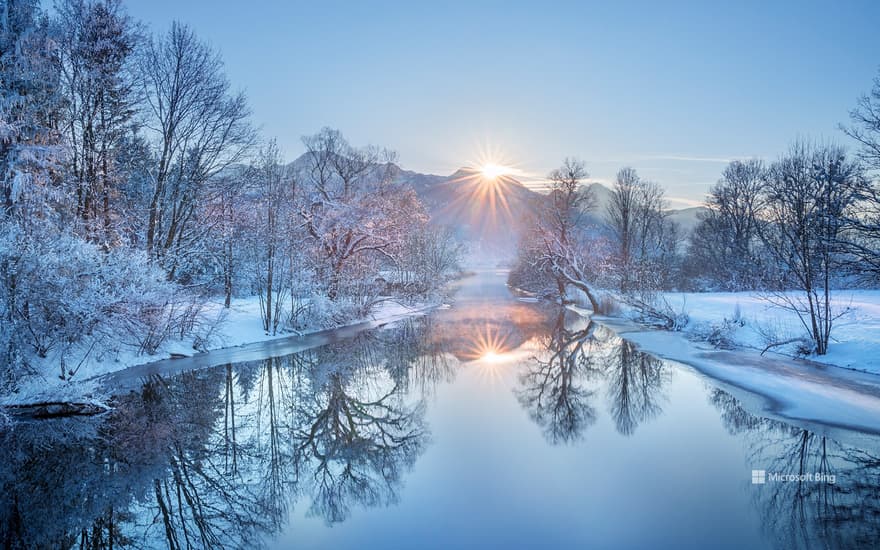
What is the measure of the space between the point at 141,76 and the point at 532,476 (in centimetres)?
2216

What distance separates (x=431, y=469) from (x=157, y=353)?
39.0 feet

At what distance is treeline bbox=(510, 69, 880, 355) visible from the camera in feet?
45.1

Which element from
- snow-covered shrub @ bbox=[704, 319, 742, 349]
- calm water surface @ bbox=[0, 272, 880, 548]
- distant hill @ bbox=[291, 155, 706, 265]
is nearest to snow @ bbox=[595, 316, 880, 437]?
snow-covered shrub @ bbox=[704, 319, 742, 349]

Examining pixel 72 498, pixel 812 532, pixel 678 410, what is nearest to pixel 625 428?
pixel 678 410

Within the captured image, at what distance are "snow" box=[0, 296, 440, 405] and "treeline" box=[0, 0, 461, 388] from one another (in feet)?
1.03

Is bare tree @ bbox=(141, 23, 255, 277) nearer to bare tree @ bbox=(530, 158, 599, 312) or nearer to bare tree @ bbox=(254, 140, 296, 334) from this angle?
bare tree @ bbox=(254, 140, 296, 334)

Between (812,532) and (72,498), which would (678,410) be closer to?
(812,532)

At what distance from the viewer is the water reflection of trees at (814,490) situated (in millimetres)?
4867

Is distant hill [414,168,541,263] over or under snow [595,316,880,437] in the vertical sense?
over

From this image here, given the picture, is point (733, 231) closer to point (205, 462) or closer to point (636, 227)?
point (636, 227)

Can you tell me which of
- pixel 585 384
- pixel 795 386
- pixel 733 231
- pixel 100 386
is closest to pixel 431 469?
pixel 585 384

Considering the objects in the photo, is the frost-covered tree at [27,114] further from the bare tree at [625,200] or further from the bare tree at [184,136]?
the bare tree at [625,200]

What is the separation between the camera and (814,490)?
19.5 feet

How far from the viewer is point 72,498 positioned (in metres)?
6.05
